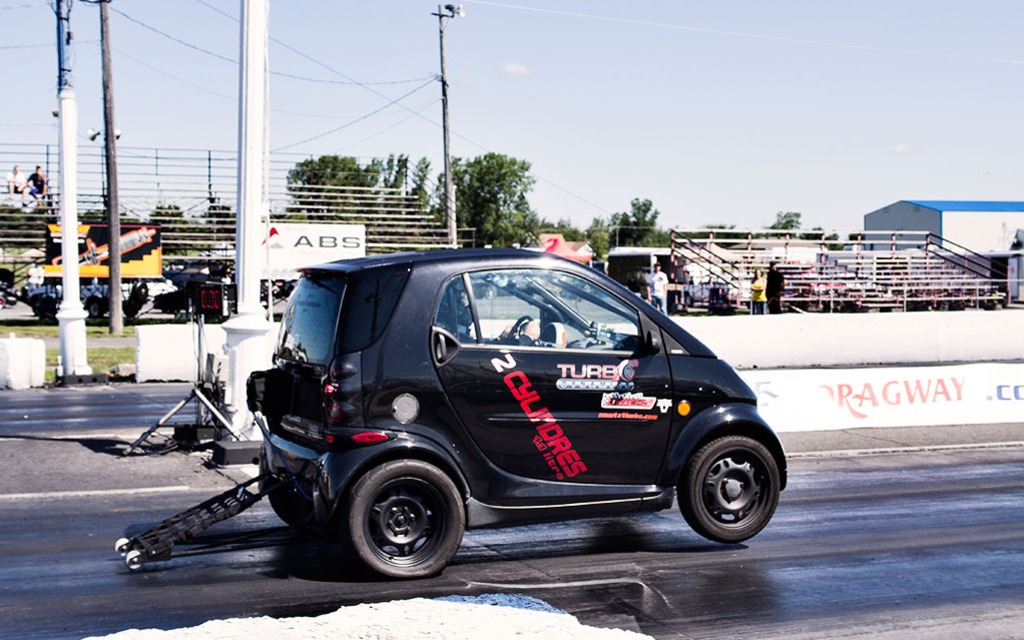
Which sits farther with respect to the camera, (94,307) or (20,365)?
(94,307)

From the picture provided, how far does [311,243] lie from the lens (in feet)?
125

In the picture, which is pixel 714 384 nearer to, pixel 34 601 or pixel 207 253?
pixel 34 601

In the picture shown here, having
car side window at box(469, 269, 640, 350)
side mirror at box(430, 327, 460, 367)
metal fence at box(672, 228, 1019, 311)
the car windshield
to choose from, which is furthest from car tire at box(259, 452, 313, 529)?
metal fence at box(672, 228, 1019, 311)


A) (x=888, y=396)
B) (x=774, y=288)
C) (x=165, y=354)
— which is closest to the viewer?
(x=888, y=396)

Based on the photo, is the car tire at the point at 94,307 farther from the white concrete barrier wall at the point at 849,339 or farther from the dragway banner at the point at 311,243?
the white concrete barrier wall at the point at 849,339

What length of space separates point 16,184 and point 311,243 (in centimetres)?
1003

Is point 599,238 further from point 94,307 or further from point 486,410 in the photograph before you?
point 486,410

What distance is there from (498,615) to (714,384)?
254 cm

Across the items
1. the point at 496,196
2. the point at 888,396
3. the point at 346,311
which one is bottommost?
the point at 888,396

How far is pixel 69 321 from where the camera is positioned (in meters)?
18.5

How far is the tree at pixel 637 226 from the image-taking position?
517ft

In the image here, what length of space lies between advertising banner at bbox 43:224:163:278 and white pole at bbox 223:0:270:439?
2618cm

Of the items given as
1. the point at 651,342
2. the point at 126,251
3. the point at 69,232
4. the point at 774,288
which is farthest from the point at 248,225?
the point at 126,251

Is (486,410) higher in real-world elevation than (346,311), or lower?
lower
